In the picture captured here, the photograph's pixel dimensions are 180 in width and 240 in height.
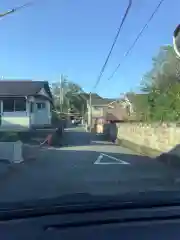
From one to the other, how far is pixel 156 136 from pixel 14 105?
1207cm

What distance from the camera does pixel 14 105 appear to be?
95.2ft

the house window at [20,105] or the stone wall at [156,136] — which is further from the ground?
the house window at [20,105]

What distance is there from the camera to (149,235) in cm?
267

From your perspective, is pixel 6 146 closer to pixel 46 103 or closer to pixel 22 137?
pixel 22 137

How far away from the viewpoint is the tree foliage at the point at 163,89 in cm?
2007

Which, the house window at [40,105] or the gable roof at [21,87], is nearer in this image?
the gable roof at [21,87]

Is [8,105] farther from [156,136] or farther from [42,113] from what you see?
[156,136]

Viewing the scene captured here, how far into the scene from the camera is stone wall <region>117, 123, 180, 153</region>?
55.2ft

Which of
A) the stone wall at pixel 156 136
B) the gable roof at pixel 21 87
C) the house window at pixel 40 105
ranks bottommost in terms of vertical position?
the stone wall at pixel 156 136

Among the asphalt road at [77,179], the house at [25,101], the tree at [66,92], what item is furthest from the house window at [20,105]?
the asphalt road at [77,179]

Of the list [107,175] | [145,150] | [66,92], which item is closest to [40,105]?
[145,150]

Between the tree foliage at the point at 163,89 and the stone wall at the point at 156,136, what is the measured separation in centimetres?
73

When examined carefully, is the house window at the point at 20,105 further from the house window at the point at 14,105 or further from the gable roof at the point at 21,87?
the gable roof at the point at 21,87

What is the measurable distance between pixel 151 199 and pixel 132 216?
0.92 feet
